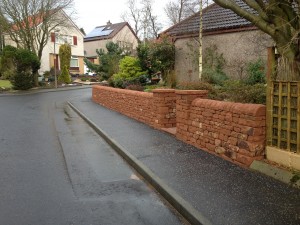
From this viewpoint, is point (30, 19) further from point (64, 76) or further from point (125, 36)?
point (125, 36)

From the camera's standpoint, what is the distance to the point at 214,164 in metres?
6.46

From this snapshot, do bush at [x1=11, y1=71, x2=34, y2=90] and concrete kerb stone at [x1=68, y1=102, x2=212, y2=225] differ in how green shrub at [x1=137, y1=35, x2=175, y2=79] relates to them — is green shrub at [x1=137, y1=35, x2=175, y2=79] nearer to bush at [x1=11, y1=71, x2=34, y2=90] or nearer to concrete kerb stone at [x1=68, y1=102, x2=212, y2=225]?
concrete kerb stone at [x1=68, y1=102, x2=212, y2=225]

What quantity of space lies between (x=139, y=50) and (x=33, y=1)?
19.5 meters

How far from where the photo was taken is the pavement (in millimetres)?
4180

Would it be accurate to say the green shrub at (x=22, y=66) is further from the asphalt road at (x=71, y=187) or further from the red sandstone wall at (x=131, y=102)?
the asphalt road at (x=71, y=187)

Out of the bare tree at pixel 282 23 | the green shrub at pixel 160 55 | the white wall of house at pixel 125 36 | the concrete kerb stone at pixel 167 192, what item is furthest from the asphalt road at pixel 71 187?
the white wall of house at pixel 125 36

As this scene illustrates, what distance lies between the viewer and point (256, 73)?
44.6 ft

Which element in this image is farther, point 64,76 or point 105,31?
point 105,31

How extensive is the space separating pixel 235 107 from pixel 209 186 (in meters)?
1.82

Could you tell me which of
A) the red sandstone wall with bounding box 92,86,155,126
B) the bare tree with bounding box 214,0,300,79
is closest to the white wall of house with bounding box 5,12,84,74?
the red sandstone wall with bounding box 92,86,155,126

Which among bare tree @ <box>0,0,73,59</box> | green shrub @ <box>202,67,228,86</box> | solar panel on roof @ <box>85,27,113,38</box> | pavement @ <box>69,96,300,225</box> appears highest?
solar panel on roof @ <box>85,27,113,38</box>

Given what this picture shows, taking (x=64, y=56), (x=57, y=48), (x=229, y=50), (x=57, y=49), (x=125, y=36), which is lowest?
(x=229, y=50)

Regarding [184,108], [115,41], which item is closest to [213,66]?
[184,108]

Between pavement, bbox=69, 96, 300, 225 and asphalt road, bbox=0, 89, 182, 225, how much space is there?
242 millimetres
